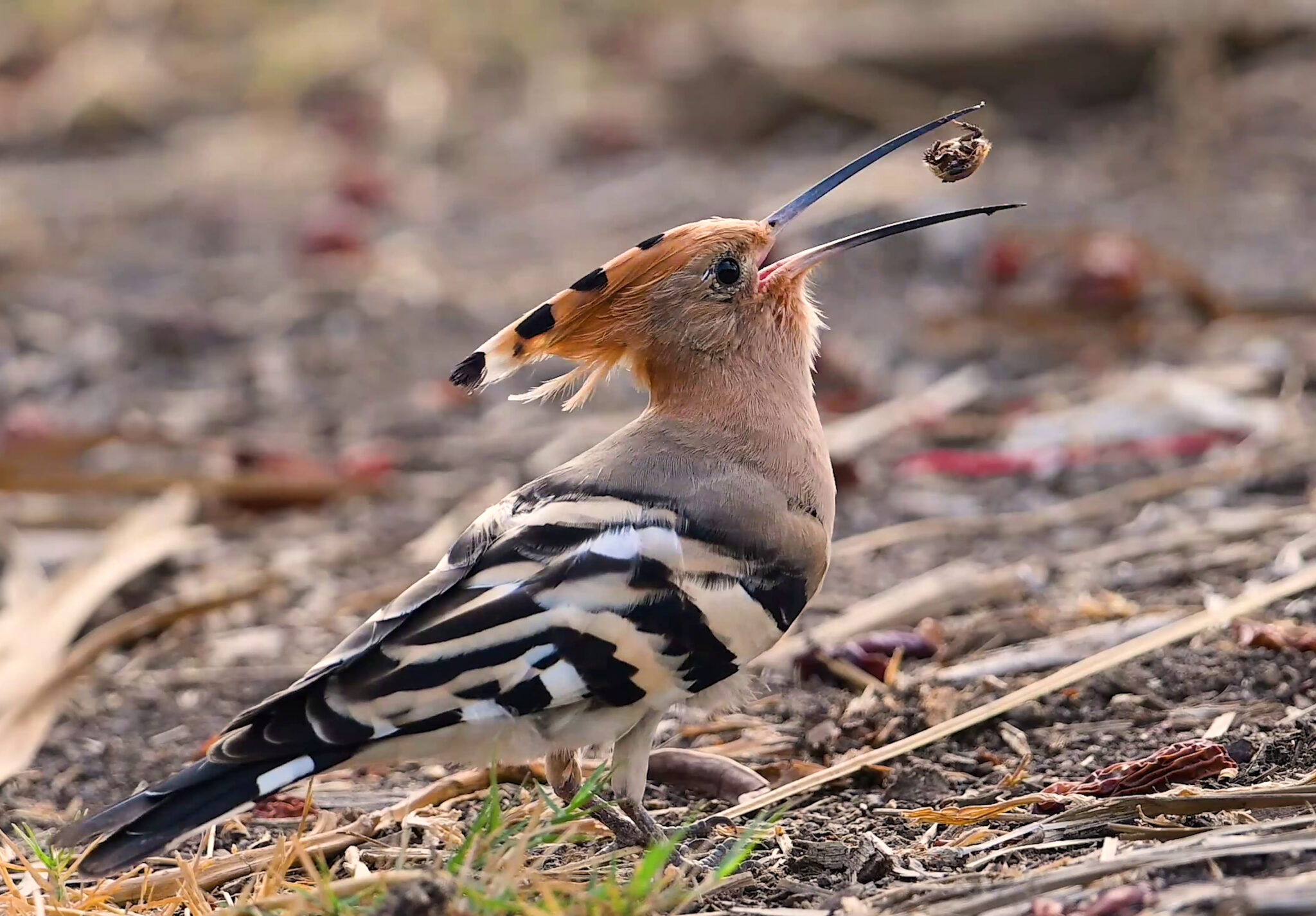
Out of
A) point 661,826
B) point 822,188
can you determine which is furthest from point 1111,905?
point 822,188

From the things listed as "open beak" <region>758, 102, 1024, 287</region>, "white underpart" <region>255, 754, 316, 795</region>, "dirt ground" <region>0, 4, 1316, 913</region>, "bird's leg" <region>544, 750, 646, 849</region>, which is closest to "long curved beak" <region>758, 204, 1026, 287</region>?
"open beak" <region>758, 102, 1024, 287</region>

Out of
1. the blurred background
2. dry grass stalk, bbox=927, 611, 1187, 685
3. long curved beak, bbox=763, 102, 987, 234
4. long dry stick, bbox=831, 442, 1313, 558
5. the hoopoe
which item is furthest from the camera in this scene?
the blurred background

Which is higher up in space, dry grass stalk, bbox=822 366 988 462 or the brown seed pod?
the brown seed pod

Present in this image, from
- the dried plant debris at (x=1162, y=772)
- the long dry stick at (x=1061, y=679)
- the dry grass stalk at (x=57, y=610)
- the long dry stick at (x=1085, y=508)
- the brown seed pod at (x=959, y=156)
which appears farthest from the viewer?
the long dry stick at (x=1085, y=508)

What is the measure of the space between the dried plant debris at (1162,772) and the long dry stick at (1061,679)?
1.05 ft

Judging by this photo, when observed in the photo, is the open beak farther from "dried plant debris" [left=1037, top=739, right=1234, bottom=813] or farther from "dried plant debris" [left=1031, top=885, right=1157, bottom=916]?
"dried plant debris" [left=1031, top=885, right=1157, bottom=916]

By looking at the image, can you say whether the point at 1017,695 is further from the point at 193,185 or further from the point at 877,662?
the point at 193,185

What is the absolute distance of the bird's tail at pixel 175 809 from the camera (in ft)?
6.62

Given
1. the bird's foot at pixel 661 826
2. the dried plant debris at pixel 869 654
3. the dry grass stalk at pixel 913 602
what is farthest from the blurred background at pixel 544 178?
the bird's foot at pixel 661 826

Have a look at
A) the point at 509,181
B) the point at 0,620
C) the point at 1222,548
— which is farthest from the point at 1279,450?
the point at 509,181

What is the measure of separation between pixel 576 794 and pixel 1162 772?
812mm

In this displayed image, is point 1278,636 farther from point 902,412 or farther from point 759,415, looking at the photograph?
point 902,412

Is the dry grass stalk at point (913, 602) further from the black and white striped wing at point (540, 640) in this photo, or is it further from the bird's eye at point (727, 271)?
the black and white striped wing at point (540, 640)

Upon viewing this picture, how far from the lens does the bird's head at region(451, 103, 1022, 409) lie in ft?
8.87
